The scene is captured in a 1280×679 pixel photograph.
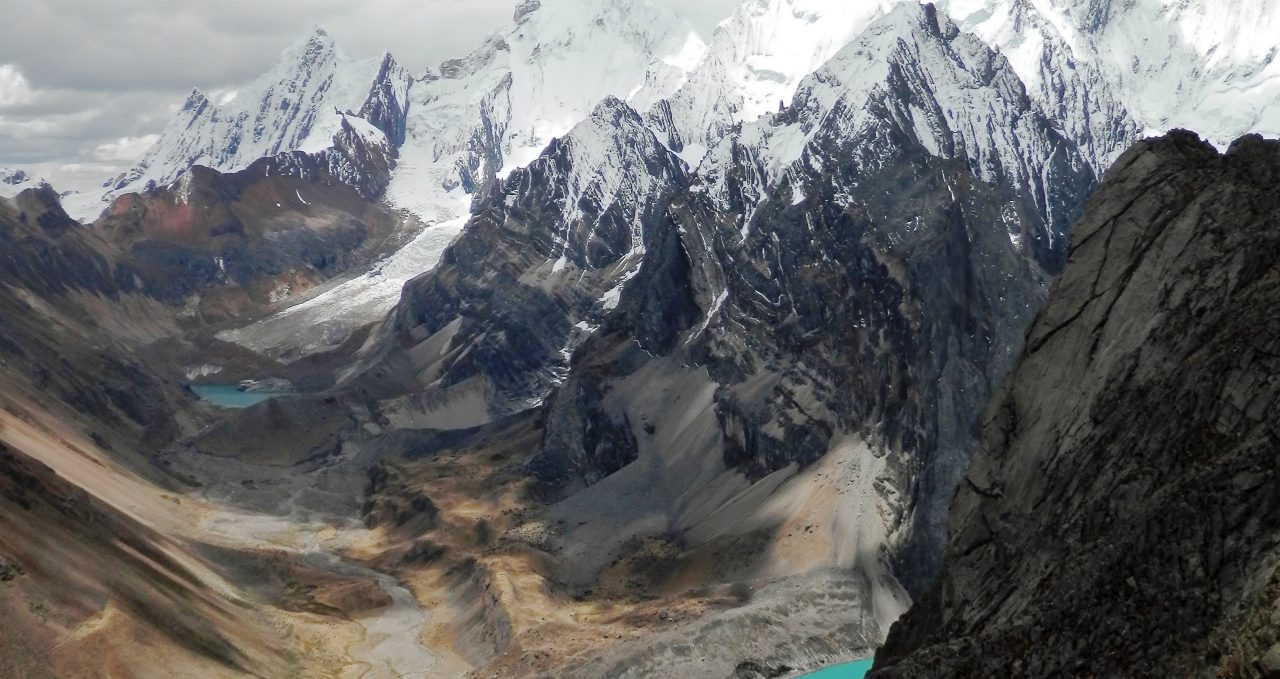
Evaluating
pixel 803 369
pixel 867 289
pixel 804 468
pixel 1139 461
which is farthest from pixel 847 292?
pixel 1139 461

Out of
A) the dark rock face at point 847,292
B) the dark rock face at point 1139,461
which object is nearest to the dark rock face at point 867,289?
the dark rock face at point 847,292

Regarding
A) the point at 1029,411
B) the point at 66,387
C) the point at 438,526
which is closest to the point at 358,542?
the point at 438,526

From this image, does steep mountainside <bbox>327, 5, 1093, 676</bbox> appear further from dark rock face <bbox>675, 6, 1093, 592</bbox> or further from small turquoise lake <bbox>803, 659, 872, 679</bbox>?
small turquoise lake <bbox>803, 659, 872, 679</bbox>

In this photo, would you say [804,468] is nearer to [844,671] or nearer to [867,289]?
[867,289]

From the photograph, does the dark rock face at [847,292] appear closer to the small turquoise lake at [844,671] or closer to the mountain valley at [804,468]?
the mountain valley at [804,468]

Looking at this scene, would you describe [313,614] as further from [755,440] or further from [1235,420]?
[1235,420]

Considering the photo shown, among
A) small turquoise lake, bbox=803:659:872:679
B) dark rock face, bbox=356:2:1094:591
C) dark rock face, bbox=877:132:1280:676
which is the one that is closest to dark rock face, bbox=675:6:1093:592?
dark rock face, bbox=356:2:1094:591
